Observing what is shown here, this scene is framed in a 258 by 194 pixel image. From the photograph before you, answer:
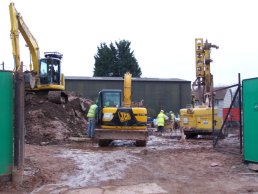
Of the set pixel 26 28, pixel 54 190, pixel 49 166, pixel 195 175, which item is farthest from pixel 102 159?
pixel 26 28

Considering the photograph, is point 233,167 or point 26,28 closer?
point 233,167

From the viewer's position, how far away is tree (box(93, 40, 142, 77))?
7338 centimetres

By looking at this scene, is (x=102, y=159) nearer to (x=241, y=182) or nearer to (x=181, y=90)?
(x=241, y=182)

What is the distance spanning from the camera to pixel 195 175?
10508 mm

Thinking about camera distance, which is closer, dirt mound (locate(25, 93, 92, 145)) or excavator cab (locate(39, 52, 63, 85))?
dirt mound (locate(25, 93, 92, 145))

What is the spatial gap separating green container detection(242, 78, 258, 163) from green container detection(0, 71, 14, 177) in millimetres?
6066

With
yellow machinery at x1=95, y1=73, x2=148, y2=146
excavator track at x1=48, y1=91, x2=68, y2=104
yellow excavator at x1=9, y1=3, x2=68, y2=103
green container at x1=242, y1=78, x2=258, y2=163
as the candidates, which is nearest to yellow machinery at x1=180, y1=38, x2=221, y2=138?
yellow machinery at x1=95, y1=73, x2=148, y2=146

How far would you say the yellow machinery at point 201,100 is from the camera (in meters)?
24.0

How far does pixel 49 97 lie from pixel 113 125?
8202 mm

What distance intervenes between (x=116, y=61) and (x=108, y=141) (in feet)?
180

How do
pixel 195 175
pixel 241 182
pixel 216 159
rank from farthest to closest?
pixel 216 159
pixel 195 175
pixel 241 182

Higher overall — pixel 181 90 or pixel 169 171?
pixel 181 90

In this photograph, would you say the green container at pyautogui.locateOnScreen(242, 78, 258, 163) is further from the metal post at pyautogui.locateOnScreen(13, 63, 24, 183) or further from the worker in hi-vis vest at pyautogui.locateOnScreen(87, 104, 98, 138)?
the worker in hi-vis vest at pyautogui.locateOnScreen(87, 104, 98, 138)

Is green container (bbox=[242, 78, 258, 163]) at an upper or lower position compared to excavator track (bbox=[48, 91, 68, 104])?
lower
